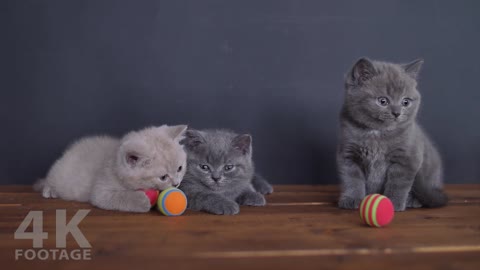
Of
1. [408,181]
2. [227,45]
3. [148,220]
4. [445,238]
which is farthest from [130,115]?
[445,238]

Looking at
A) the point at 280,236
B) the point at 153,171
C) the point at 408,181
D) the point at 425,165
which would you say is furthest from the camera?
the point at 425,165

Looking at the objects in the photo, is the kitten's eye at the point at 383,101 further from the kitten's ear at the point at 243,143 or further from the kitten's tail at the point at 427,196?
Answer: the kitten's ear at the point at 243,143

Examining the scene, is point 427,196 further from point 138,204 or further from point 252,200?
point 138,204

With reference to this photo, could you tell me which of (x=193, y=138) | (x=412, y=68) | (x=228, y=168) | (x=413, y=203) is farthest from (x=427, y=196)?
(x=193, y=138)

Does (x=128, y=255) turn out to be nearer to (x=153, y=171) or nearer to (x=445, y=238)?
(x=153, y=171)

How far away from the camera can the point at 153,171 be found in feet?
6.40

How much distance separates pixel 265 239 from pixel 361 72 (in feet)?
3.11

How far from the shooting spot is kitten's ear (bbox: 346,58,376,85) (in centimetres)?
208

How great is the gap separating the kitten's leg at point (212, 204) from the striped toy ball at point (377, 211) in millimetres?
532

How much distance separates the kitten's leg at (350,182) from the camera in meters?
2.11

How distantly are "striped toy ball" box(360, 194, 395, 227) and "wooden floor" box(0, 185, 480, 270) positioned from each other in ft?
0.11

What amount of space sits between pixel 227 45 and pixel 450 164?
1.52 meters

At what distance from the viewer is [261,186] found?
251 cm

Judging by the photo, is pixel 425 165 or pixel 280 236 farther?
pixel 425 165
